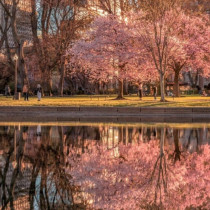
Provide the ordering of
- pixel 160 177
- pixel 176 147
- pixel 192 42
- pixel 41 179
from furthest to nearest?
pixel 192 42 < pixel 176 147 < pixel 160 177 < pixel 41 179

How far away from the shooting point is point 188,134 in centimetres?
1762

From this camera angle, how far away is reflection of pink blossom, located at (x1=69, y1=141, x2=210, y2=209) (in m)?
7.26

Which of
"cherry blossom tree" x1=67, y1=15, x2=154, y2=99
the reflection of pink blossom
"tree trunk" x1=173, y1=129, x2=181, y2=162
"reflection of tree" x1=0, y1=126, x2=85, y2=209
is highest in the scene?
"cherry blossom tree" x1=67, y1=15, x2=154, y2=99

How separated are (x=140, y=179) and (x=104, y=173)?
0.90 meters

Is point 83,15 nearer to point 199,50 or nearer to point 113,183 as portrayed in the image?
point 199,50

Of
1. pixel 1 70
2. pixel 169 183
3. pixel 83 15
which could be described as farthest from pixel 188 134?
pixel 1 70

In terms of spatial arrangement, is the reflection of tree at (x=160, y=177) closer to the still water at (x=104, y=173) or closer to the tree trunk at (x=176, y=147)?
the still water at (x=104, y=173)

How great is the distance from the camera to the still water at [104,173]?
728cm

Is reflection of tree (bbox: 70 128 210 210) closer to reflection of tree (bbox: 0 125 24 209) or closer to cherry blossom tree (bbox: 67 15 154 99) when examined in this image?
reflection of tree (bbox: 0 125 24 209)

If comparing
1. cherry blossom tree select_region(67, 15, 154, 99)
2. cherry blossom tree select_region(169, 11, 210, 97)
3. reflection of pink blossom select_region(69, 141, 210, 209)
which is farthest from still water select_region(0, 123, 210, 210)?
cherry blossom tree select_region(169, 11, 210, 97)

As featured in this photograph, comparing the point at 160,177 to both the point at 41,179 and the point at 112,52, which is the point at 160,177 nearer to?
the point at 41,179

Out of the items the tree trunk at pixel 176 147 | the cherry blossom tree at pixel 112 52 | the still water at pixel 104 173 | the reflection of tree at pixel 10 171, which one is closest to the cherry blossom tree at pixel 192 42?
the cherry blossom tree at pixel 112 52

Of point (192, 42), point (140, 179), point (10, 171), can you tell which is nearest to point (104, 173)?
point (140, 179)

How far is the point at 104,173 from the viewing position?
375 inches
